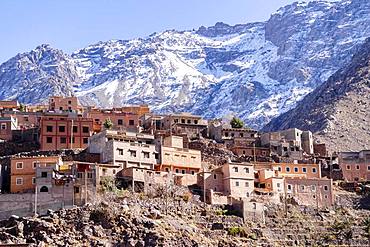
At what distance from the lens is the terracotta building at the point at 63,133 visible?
114500mm

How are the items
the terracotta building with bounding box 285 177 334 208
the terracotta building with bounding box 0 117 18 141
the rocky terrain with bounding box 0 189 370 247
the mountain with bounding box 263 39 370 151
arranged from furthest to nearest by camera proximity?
1. the mountain with bounding box 263 39 370 151
2. the terracotta building with bounding box 0 117 18 141
3. the terracotta building with bounding box 285 177 334 208
4. the rocky terrain with bounding box 0 189 370 247

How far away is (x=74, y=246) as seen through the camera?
3649 inches

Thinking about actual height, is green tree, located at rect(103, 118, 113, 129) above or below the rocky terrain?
above

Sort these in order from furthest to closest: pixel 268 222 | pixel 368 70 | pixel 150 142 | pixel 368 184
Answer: pixel 368 70 < pixel 368 184 < pixel 150 142 < pixel 268 222

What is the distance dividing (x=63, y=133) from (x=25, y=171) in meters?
13.1

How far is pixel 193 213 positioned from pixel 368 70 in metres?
106

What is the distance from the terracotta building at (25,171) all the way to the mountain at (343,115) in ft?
248

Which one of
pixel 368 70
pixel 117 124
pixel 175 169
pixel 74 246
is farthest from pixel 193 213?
pixel 368 70

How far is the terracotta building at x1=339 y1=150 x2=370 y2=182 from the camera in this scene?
411ft

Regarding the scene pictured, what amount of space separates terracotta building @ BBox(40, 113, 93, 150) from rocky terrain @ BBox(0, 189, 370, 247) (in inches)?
660

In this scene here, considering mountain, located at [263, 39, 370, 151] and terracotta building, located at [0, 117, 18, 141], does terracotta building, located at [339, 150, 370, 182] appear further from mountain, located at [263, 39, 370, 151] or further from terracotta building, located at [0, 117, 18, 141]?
terracotta building, located at [0, 117, 18, 141]

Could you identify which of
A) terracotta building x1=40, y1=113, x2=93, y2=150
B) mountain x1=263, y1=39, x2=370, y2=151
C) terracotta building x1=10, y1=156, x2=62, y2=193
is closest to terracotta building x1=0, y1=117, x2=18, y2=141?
terracotta building x1=40, y1=113, x2=93, y2=150

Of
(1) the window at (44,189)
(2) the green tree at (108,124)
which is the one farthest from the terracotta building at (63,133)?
(1) the window at (44,189)

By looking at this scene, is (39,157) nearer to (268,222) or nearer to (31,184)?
(31,184)
